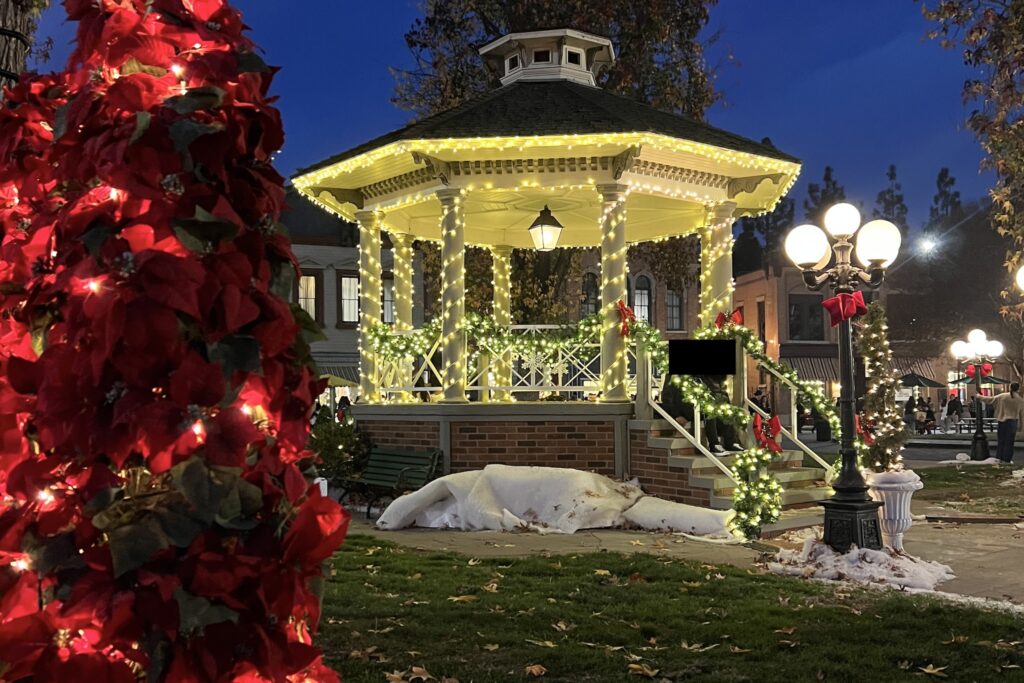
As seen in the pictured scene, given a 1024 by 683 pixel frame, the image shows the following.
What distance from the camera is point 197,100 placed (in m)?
2.01

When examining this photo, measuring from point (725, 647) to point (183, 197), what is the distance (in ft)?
15.3

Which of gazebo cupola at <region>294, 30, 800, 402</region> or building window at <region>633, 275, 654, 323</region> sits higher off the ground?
building window at <region>633, 275, 654, 323</region>

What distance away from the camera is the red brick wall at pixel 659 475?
1123 centimetres

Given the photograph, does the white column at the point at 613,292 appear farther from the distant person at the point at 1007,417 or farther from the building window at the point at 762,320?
the building window at the point at 762,320

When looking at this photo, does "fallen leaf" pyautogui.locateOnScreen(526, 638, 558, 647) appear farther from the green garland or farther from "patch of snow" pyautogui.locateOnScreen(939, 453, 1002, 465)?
"patch of snow" pyautogui.locateOnScreen(939, 453, 1002, 465)

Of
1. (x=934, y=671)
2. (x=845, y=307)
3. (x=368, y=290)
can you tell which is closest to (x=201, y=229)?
(x=934, y=671)

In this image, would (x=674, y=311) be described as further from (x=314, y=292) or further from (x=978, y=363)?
(x=978, y=363)

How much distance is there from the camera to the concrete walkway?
8180 mm

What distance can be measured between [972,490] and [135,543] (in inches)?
633

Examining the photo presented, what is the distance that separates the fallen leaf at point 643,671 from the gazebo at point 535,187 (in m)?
7.28

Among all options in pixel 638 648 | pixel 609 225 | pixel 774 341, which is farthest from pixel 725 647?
pixel 774 341

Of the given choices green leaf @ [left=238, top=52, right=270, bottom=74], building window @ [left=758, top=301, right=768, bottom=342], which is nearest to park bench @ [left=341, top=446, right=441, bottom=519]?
green leaf @ [left=238, top=52, right=270, bottom=74]

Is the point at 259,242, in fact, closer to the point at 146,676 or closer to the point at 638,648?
the point at 146,676

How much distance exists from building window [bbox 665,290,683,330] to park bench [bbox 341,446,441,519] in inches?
1328
